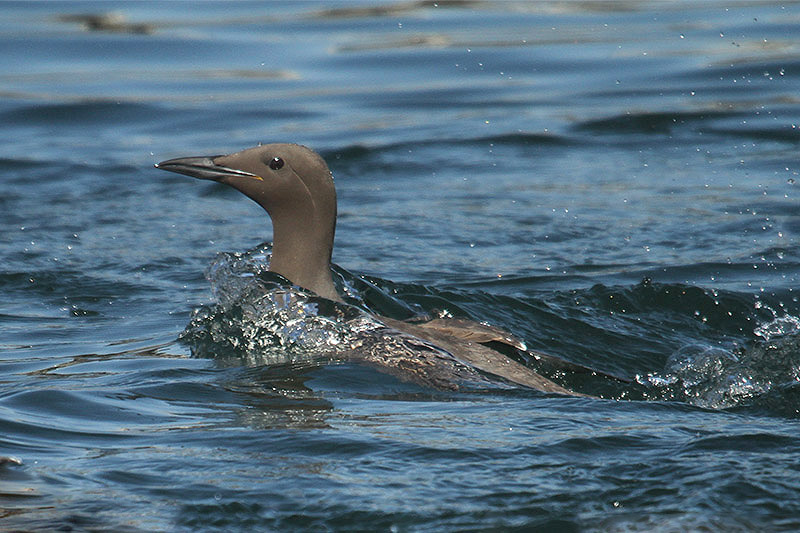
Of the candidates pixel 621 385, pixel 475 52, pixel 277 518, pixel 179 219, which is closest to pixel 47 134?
pixel 179 219

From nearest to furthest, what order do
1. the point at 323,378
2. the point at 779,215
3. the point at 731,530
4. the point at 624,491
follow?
the point at 731,530
the point at 624,491
the point at 323,378
the point at 779,215

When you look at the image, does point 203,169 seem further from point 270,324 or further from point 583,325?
point 583,325

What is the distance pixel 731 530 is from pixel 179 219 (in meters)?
7.00

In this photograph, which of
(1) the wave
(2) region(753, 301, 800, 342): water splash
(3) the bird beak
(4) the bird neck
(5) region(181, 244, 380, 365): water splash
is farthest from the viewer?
(2) region(753, 301, 800, 342): water splash

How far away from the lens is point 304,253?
722 centimetres

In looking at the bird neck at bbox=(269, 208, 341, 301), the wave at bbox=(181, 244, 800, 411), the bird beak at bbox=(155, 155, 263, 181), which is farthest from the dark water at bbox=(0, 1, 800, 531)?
the bird beak at bbox=(155, 155, 263, 181)

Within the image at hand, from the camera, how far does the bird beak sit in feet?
23.2

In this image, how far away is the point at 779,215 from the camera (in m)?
10.3

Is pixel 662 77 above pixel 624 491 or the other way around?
above

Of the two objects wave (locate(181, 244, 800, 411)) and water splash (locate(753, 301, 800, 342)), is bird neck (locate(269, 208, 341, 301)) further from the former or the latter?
water splash (locate(753, 301, 800, 342))

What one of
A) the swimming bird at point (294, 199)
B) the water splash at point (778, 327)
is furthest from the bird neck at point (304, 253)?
the water splash at point (778, 327)

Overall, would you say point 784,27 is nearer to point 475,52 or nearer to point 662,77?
point 662,77

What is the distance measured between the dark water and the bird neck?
0.31 metres

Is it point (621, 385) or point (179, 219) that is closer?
point (621, 385)
